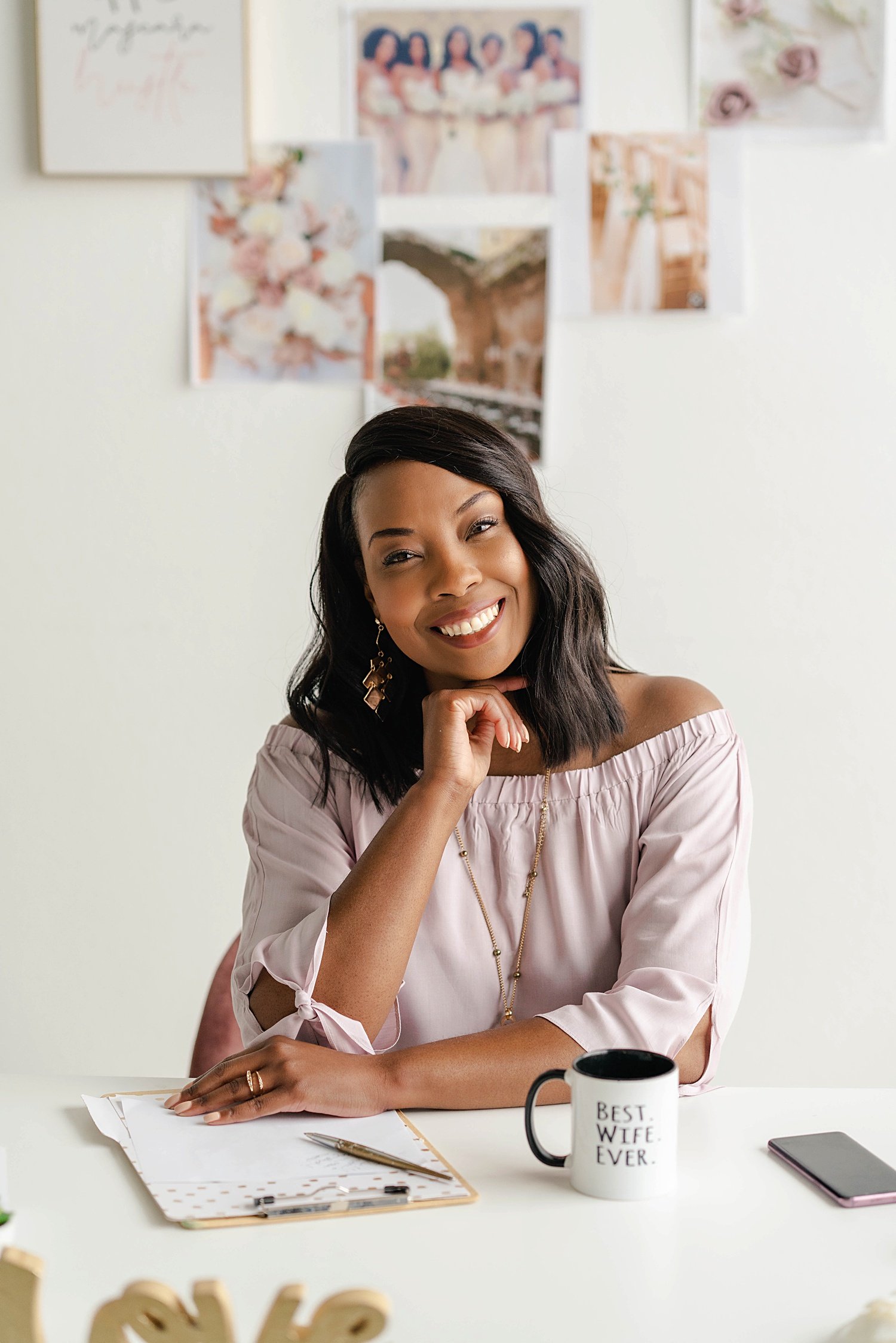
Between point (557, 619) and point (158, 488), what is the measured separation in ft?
3.32

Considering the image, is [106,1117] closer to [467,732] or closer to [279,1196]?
[279,1196]

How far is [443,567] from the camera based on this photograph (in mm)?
1462

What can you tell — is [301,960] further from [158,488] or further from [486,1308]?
[158,488]

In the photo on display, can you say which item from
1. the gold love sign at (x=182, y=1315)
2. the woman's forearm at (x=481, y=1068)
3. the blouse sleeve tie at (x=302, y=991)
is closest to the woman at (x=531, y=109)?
the blouse sleeve tie at (x=302, y=991)

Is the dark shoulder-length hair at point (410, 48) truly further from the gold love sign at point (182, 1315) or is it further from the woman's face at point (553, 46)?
the gold love sign at point (182, 1315)

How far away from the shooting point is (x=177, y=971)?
236 cm

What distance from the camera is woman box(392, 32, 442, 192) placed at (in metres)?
2.18

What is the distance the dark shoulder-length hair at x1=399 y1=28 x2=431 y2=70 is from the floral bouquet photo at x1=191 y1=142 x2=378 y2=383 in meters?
0.19

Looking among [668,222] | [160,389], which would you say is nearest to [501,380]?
[668,222]

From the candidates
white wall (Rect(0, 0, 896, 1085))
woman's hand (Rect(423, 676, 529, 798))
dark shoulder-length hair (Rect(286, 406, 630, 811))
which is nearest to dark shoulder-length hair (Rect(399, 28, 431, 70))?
white wall (Rect(0, 0, 896, 1085))

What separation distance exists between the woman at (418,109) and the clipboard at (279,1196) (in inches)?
67.1

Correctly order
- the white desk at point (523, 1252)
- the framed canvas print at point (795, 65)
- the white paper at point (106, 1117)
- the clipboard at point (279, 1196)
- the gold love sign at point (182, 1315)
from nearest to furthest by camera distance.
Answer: the gold love sign at point (182, 1315) < the white desk at point (523, 1252) < the clipboard at point (279, 1196) < the white paper at point (106, 1117) < the framed canvas print at point (795, 65)

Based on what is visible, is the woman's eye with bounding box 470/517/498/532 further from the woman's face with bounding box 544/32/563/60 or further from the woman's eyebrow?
the woman's face with bounding box 544/32/563/60

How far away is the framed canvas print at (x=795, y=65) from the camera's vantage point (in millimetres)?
2148
